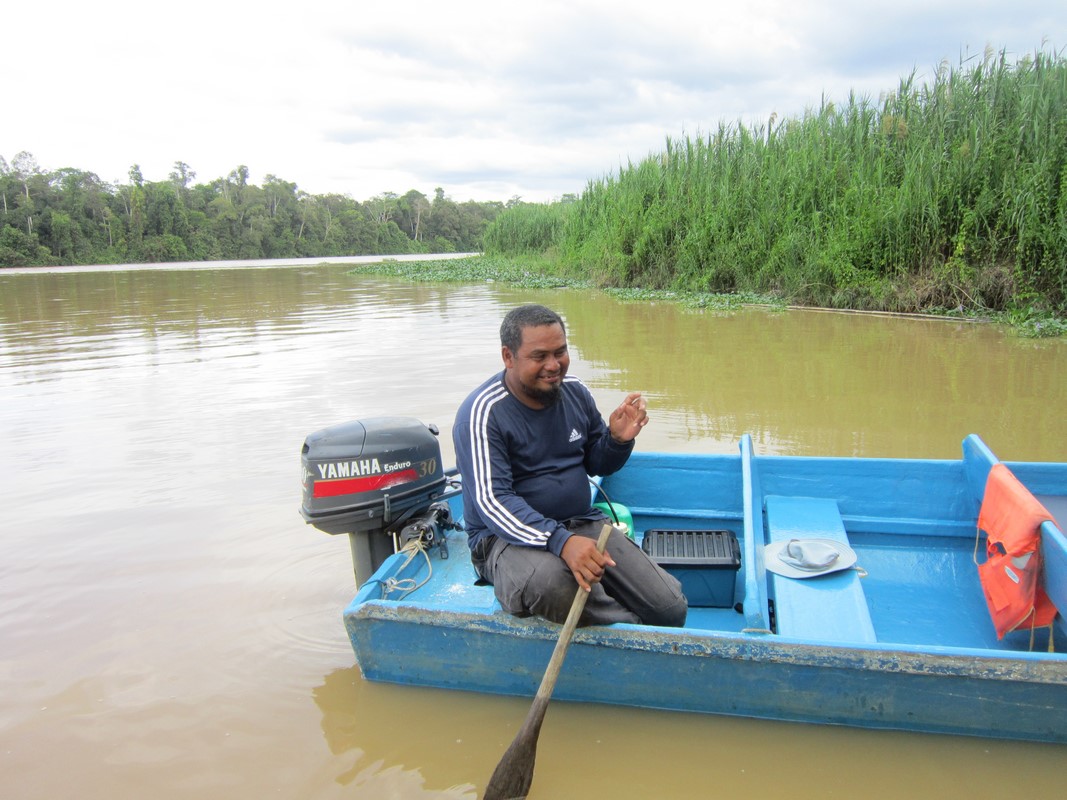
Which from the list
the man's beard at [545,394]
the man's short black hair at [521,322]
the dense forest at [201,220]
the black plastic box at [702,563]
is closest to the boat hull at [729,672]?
the black plastic box at [702,563]

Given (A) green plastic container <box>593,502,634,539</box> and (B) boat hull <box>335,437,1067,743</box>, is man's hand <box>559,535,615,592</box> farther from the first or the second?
(A) green plastic container <box>593,502,634,539</box>

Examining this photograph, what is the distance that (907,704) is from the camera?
2.44 m

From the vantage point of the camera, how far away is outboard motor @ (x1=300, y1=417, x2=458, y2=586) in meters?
3.05

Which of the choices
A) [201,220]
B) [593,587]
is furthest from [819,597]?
[201,220]

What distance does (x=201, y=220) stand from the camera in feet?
226

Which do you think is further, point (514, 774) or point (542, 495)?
point (542, 495)

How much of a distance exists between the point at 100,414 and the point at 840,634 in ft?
21.1

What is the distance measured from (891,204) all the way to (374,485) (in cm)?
883

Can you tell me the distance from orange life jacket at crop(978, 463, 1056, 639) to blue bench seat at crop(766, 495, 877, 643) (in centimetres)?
43

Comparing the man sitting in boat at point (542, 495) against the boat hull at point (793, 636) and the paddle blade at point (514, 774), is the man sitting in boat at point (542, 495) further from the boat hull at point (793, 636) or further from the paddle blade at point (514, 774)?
the paddle blade at point (514, 774)

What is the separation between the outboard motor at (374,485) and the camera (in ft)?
10.0

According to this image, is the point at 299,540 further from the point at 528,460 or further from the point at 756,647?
the point at 756,647

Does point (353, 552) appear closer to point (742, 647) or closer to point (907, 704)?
point (742, 647)

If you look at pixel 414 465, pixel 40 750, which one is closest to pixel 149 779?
pixel 40 750
